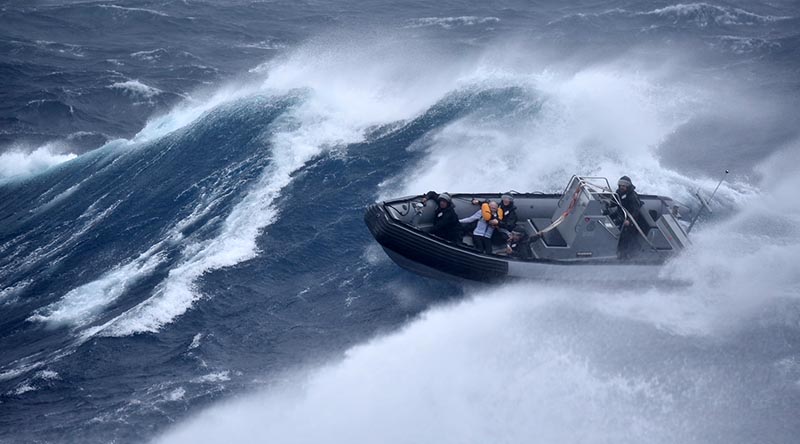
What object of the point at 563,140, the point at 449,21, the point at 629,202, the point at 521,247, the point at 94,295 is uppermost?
the point at 449,21

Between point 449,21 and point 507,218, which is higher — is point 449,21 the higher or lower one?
the higher one

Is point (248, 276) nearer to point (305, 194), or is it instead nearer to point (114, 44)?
point (305, 194)

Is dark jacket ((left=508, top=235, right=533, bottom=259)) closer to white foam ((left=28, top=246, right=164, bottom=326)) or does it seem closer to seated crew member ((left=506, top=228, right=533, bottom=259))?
seated crew member ((left=506, top=228, right=533, bottom=259))

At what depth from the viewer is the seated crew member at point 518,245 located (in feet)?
54.5

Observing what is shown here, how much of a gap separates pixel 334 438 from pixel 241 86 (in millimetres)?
20044

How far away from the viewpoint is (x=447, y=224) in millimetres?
16703

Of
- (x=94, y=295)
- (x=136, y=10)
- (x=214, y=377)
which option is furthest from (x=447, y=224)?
(x=136, y=10)

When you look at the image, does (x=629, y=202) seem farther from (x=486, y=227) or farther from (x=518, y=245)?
(x=486, y=227)

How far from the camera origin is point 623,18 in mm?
35344

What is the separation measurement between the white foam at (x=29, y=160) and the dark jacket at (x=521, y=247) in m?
18.7

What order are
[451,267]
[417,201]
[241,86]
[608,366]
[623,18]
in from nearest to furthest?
[608,366]
[451,267]
[417,201]
[241,86]
[623,18]

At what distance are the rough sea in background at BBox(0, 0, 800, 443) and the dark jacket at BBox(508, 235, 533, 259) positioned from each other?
2.66ft

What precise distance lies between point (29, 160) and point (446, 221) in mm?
18656

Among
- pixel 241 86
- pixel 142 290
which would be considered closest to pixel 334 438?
pixel 142 290
